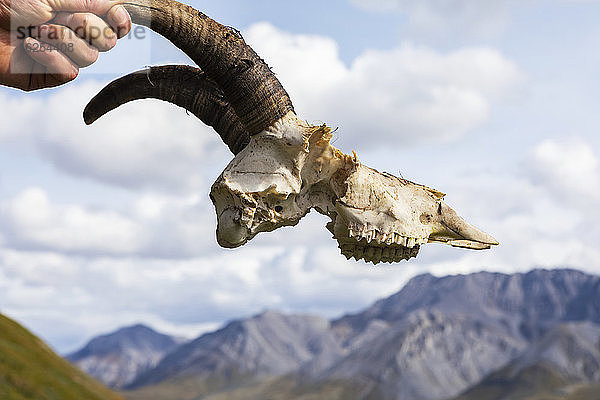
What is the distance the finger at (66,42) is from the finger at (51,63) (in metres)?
0.04

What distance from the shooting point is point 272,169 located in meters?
5.02

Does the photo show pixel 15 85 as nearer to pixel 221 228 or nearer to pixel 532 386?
pixel 221 228

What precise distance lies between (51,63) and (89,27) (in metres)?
0.34

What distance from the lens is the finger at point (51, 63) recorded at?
4.11 meters

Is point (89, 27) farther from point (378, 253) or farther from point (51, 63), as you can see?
point (378, 253)

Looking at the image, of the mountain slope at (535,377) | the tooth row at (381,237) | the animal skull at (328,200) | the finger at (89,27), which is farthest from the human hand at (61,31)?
the mountain slope at (535,377)

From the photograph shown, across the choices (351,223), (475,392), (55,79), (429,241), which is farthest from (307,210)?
(475,392)

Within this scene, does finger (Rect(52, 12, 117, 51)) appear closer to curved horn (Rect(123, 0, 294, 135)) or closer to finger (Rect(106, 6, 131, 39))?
finger (Rect(106, 6, 131, 39))

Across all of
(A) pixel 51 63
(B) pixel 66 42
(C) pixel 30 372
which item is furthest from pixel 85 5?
(C) pixel 30 372

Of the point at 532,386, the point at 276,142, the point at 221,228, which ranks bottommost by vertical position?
the point at 221,228

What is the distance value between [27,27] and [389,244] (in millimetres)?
3051

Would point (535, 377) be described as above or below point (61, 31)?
above

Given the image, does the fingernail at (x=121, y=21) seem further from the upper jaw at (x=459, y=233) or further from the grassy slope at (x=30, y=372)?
the grassy slope at (x=30, y=372)

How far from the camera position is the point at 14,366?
3753 centimetres
